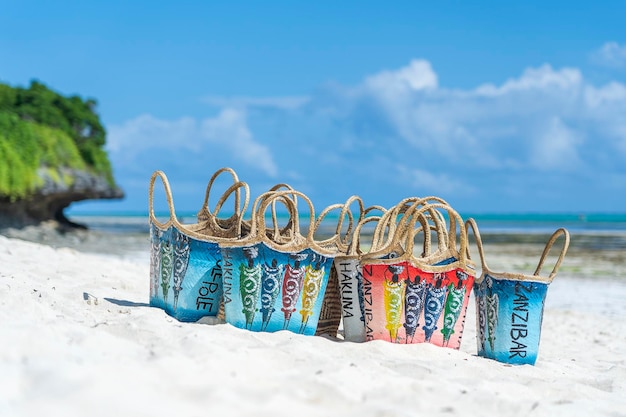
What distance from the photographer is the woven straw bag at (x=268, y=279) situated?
14.9 feet

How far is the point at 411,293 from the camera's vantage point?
4641mm

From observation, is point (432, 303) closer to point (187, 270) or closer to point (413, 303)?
point (413, 303)

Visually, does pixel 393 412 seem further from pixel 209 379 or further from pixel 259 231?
pixel 259 231

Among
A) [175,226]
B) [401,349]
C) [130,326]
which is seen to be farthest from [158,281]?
[401,349]

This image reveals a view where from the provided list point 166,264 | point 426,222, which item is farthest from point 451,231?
point 166,264

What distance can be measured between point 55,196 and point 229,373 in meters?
21.3

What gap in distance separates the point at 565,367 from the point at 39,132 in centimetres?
2034

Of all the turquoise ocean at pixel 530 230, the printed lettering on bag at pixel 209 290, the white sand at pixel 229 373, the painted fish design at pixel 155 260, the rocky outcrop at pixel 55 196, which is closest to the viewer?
the white sand at pixel 229 373

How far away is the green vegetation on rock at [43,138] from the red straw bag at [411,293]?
16524 millimetres

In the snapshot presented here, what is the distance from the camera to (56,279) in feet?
19.9

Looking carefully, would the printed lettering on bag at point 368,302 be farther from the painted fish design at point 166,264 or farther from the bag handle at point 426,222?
the painted fish design at point 166,264

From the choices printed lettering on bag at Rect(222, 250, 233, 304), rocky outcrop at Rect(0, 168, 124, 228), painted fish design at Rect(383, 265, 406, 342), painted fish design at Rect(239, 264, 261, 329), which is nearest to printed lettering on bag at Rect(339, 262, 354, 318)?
painted fish design at Rect(383, 265, 406, 342)

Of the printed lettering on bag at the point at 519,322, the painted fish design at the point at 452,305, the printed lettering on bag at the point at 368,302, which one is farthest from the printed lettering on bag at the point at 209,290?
the printed lettering on bag at the point at 519,322

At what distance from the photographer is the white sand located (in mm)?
2818
